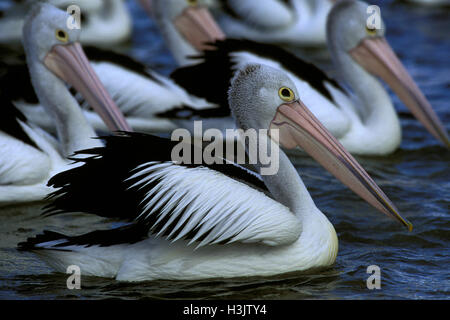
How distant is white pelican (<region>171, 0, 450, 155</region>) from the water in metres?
0.25

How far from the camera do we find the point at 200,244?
14.3 feet

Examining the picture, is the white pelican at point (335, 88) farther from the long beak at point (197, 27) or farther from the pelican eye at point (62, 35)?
the pelican eye at point (62, 35)

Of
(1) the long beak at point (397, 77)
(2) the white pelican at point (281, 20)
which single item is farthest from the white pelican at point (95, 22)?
(1) the long beak at point (397, 77)

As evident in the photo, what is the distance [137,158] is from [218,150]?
8.11ft

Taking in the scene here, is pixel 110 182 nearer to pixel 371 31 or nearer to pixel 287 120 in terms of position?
pixel 287 120

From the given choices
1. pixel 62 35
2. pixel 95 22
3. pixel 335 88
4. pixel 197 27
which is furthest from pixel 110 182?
pixel 95 22

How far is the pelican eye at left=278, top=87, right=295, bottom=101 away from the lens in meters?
4.60

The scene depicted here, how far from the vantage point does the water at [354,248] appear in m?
4.50

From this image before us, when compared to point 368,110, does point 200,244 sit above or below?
below

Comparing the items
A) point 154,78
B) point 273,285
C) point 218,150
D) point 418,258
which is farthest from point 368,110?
point 273,285

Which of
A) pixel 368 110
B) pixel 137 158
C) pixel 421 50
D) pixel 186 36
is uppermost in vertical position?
pixel 421 50

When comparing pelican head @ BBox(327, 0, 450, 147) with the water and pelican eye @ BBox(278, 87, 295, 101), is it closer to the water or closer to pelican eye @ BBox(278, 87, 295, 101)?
the water

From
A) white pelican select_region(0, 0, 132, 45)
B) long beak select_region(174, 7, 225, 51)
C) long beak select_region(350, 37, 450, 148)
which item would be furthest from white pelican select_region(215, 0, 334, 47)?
long beak select_region(350, 37, 450, 148)

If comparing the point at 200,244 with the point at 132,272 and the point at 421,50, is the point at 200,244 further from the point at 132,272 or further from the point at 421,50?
the point at 421,50
